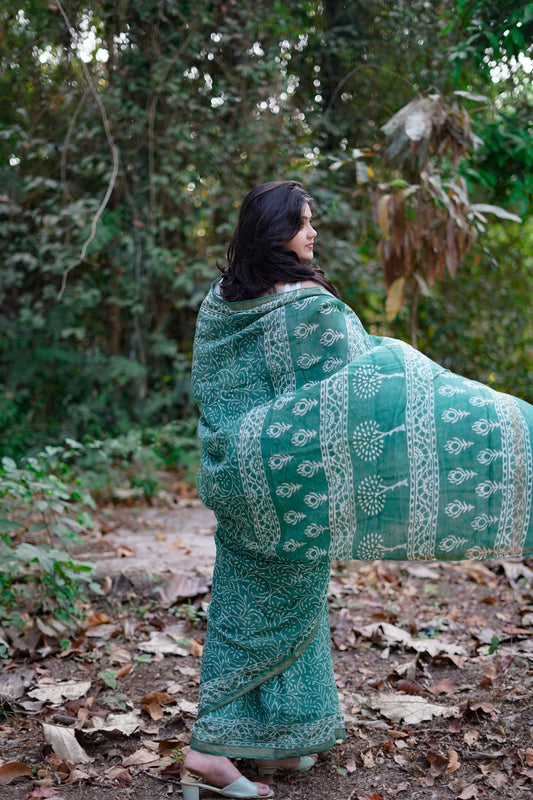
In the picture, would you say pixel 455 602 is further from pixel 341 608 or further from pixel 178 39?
pixel 178 39

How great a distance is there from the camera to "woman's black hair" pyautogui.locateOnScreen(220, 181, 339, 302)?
2080 mm

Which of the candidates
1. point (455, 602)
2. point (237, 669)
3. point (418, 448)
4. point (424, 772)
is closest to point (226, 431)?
point (418, 448)

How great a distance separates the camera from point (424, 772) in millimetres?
2201

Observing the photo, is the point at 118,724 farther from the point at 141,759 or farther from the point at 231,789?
the point at 231,789

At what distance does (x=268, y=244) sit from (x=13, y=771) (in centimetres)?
170

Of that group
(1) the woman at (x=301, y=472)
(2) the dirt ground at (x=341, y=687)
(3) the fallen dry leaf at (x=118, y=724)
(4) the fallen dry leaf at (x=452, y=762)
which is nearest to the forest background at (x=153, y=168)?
(2) the dirt ground at (x=341, y=687)

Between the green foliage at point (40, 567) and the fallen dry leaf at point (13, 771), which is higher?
the green foliage at point (40, 567)

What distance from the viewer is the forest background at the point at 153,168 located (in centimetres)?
556

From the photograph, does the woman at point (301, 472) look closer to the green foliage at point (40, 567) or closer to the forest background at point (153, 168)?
the green foliage at point (40, 567)

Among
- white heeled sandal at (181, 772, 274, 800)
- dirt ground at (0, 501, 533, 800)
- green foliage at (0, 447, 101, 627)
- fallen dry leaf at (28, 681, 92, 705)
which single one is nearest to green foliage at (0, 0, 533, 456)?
dirt ground at (0, 501, 533, 800)

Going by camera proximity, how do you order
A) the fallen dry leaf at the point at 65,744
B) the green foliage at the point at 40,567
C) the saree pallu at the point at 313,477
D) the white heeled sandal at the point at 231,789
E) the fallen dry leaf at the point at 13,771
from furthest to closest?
the green foliage at the point at 40,567 < the fallen dry leaf at the point at 65,744 < the fallen dry leaf at the point at 13,771 < the white heeled sandal at the point at 231,789 < the saree pallu at the point at 313,477

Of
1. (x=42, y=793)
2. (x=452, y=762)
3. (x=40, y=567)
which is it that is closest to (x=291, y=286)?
(x=452, y=762)

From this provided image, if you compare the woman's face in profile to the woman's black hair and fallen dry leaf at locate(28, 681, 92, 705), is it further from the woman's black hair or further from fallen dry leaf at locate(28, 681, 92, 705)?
fallen dry leaf at locate(28, 681, 92, 705)

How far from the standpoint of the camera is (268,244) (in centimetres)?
209
